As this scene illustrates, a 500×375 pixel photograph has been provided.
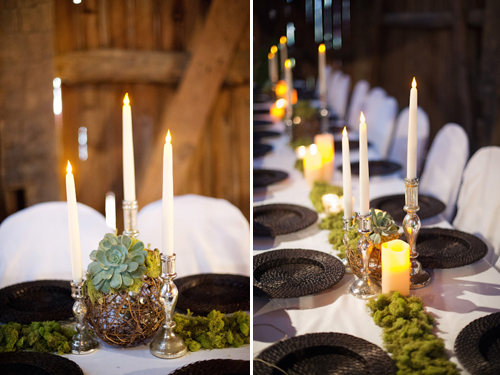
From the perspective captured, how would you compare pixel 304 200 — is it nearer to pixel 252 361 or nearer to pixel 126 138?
pixel 126 138

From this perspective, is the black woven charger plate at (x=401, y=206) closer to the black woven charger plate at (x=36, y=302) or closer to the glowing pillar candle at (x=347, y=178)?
the glowing pillar candle at (x=347, y=178)

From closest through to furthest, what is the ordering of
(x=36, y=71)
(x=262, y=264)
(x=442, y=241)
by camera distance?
(x=262, y=264)
(x=442, y=241)
(x=36, y=71)

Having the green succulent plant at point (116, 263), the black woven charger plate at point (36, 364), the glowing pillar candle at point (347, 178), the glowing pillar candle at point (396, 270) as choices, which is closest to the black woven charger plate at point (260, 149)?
the glowing pillar candle at point (347, 178)

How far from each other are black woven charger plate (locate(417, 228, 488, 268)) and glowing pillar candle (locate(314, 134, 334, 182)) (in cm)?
54

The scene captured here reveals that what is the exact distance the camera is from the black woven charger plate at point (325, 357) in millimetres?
872

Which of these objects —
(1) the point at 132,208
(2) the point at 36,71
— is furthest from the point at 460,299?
(2) the point at 36,71

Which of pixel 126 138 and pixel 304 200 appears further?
pixel 304 200

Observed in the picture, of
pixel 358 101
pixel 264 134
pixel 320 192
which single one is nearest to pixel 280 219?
pixel 320 192

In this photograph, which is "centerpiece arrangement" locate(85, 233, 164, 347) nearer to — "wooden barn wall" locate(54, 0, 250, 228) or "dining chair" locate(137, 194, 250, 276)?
"dining chair" locate(137, 194, 250, 276)

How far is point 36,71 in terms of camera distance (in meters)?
2.66

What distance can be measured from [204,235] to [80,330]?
2.68 ft

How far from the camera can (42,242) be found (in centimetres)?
170

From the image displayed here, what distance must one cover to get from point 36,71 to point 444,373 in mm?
2478

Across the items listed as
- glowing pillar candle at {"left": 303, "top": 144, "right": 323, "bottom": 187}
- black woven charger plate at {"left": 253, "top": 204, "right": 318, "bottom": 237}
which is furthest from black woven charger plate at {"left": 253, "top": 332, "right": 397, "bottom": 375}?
→ glowing pillar candle at {"left": 303, "top": 144, "right": 323, "bottom": 187}
